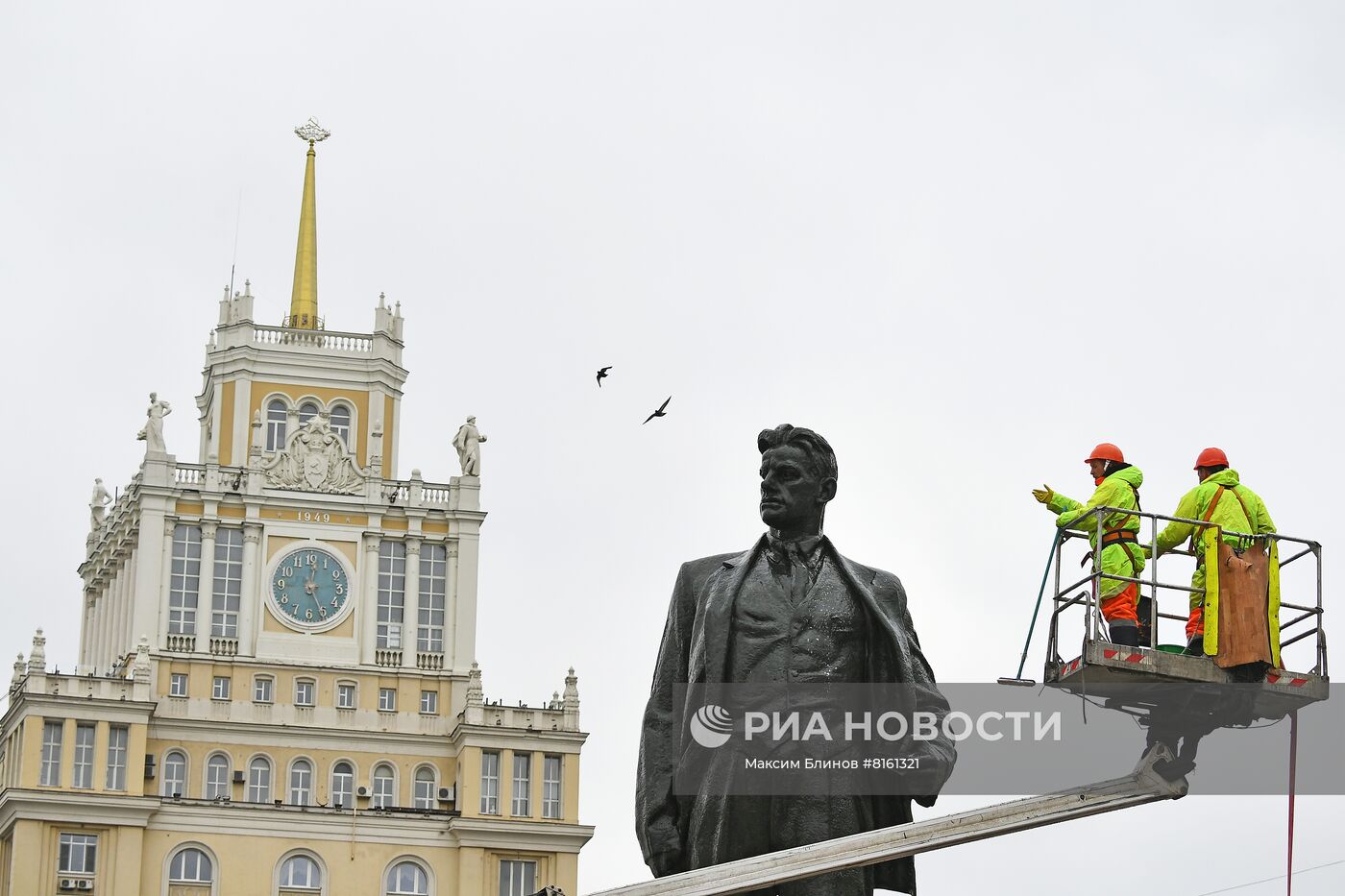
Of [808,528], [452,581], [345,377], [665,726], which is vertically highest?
[345,377]

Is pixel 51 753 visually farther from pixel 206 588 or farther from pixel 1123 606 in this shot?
pixel 1123 606

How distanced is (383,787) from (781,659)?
83.9m

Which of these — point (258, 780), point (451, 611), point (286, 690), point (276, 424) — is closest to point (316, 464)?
point (276, 424)

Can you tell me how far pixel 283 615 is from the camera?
94.6 meters

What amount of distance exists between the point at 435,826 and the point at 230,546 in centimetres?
1252

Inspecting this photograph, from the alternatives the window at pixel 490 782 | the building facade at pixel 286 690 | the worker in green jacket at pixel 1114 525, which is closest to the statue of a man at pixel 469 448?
the building facade at pixel 286 690

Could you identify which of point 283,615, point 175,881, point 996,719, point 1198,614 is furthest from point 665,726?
point 283,615

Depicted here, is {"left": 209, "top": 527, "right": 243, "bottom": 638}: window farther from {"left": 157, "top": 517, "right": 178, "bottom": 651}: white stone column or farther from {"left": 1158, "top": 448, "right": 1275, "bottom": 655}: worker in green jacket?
{"left": 1158, "top": 448, "right": 1275, "bottom": 655}: worker in green jacket

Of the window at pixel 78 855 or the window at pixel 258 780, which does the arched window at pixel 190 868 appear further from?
the window at pixel 258 780

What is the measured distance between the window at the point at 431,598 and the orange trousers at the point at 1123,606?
85.5 metres

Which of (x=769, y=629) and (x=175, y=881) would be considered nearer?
(x=769, y=629)

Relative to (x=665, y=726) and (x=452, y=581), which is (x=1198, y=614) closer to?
(x=665, y=726)

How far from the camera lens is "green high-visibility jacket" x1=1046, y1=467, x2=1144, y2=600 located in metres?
10.6

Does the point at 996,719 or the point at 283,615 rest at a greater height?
the point at 283,615
